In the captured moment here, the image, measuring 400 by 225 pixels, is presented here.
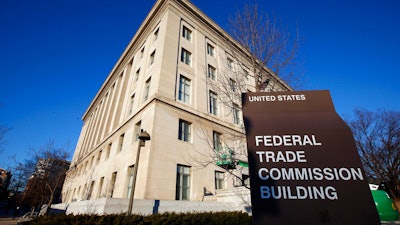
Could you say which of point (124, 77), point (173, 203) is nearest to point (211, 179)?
point (173, 203)

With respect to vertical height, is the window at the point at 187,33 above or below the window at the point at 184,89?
above

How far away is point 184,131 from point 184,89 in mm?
4069

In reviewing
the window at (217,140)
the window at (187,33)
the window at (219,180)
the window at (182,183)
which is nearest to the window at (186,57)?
the window at (187,33)

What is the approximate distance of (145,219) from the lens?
636cm

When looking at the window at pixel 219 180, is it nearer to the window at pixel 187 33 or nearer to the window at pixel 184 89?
the window at pixel 184 89

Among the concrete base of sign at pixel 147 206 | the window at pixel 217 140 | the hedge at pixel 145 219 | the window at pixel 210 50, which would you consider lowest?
the hedge at pixel 145 219

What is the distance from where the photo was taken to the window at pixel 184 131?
→ 47.2 feet

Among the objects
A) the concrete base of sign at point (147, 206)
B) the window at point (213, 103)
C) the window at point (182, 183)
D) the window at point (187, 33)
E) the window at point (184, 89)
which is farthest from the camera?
the window at point (187, 33)

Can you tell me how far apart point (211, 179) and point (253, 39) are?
1031 centimetres

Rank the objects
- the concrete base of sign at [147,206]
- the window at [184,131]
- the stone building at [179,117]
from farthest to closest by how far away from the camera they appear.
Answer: the window at [184,131] < the stone building at [179,117] < the concrete base of sign at [147,206]

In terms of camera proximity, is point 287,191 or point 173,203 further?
point 173,203

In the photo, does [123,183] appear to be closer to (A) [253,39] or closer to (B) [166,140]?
(B) [166,140]

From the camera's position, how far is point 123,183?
13531 millimetres

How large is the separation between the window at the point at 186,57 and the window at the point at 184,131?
21.2ft
